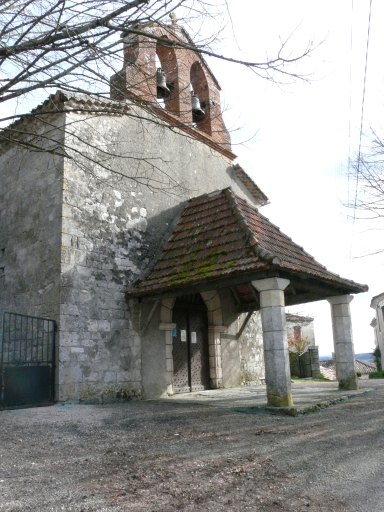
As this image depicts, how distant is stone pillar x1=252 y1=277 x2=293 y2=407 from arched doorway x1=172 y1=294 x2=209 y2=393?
3213 mm

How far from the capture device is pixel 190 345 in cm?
1008

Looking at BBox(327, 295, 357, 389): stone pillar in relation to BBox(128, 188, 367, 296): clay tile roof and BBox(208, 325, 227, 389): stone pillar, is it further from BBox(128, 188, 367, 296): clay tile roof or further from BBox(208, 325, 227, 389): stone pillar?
BBox(208, 325, 227, 389): stone pillar

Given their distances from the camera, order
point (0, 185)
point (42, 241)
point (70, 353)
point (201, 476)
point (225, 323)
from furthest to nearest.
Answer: point (225, 323), point (0, 185), point (42, 241), point (70, 353), point (201, 476)

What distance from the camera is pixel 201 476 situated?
137 inches

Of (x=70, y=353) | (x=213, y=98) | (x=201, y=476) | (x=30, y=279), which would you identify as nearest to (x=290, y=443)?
(x=201, y=476)

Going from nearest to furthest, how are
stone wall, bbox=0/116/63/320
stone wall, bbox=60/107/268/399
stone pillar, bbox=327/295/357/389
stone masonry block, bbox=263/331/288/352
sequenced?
stone masonry block, bbox=263/331/288/352 → stone wall, bbox=60/107/268/399 → stone wall, bbox=0/116/63/320 → stone pillar, bbox=327/295/357/389

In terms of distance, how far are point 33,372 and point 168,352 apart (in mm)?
2854

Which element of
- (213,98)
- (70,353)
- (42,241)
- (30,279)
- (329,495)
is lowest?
(329,495)

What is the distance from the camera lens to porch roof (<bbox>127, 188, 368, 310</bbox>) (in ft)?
23.4

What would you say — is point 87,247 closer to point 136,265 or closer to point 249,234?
point 136,265

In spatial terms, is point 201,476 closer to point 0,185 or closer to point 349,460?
point 349,460

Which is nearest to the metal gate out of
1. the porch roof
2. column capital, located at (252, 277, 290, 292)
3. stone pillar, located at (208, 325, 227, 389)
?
the porch roof

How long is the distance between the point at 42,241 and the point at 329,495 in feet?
21.8

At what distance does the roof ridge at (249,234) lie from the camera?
6.70 m
